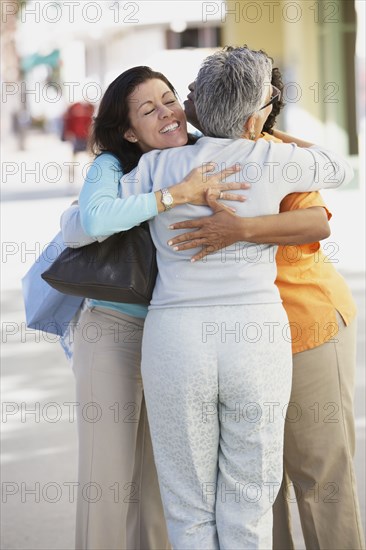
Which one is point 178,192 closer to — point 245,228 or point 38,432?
point 245,228

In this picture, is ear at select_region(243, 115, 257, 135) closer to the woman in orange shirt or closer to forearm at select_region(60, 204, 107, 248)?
the woman in orange shirt

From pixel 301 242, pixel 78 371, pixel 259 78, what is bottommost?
pixel 78 371

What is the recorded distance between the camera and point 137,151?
319 cm

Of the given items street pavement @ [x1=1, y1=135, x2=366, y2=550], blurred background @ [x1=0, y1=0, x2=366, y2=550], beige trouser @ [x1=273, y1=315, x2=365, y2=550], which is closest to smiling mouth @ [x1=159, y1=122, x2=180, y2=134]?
beige trouser @ [x1=273, y1=315, x2=365, y2=550]

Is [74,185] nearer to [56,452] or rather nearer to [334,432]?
[56,452]

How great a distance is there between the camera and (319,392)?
3365mm

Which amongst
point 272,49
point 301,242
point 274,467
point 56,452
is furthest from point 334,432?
point 272,49

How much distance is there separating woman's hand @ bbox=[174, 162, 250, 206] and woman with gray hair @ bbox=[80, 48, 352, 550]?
0.02m

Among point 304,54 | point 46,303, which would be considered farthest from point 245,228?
point 304,54

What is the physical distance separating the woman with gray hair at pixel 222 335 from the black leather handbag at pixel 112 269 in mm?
79

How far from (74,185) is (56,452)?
14.8 metres

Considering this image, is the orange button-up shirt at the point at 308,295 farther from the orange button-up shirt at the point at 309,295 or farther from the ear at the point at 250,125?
the ear at the point at 250,125

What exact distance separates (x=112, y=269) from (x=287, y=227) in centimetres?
54

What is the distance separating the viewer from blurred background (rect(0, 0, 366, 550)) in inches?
204
